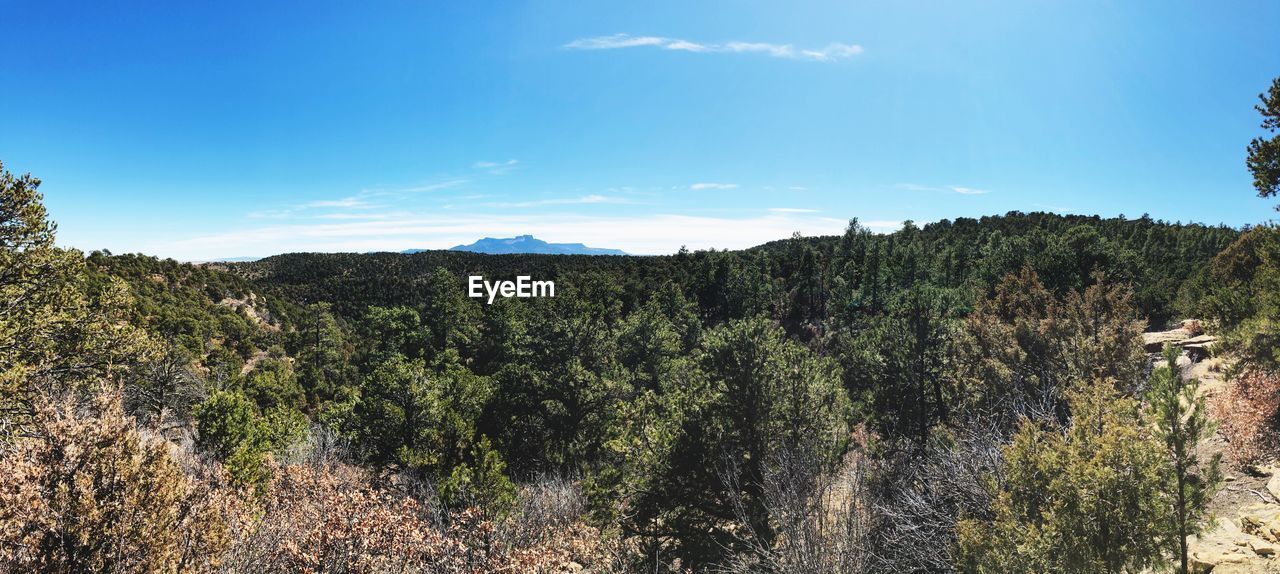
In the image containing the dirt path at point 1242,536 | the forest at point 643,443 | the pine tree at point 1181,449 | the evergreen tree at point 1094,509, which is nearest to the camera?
the pine tree at point 1181,449

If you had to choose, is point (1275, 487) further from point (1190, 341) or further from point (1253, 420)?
point (1190, 341)

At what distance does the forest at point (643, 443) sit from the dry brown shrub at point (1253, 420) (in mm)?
77

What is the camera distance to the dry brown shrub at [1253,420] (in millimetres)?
14555

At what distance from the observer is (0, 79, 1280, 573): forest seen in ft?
23.8

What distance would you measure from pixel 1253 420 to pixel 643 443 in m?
18.8

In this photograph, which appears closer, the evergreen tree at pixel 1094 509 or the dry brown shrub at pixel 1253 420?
the evergreen tree at pixel 1094 509

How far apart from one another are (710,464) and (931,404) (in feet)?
63.0

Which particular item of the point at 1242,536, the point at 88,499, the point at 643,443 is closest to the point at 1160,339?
the point at 1242,536

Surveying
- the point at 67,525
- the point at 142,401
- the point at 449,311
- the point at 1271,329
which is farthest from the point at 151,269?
the point at 1271,329

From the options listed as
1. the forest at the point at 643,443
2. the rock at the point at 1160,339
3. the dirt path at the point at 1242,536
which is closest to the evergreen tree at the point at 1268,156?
the forest at the point at 643,443

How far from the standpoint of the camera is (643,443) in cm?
2162

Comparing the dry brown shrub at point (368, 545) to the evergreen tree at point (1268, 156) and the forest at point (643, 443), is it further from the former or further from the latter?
the evergreen tree at point (1268, 156)

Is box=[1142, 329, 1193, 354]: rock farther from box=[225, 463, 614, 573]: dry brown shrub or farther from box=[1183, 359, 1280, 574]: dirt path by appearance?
box=[225, 463, 614, 573]: dry brown shrub

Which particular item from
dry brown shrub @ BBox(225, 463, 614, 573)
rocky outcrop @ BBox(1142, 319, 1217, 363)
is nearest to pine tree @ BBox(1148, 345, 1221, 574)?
dry brown shrub @ BBox(225, 463, 614, 573)
